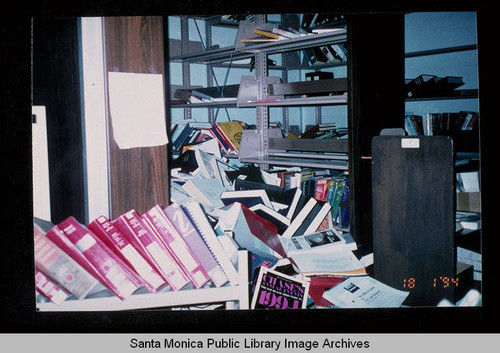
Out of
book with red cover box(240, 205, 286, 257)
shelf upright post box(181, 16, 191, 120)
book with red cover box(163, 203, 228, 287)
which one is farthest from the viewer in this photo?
shelf upright post box(181, 16, 191, 120)

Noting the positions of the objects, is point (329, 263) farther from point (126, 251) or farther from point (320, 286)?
point (126, 251)

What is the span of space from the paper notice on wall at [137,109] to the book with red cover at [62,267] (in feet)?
1.18

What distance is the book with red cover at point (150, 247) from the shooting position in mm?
1035

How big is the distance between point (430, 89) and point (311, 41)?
34.6 inches

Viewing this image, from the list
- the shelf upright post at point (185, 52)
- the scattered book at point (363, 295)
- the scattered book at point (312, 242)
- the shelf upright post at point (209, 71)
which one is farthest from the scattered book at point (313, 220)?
the shelf upright post at point (209, 71)

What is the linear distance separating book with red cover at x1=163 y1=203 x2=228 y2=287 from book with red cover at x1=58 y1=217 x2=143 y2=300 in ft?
0.56

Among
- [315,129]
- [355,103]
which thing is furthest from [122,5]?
[315,129]

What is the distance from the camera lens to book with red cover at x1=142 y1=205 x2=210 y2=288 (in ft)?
3.48

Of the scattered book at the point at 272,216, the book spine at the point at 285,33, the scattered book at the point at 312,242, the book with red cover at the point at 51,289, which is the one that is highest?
the book spine at the point at 285,33

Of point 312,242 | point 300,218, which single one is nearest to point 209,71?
point 300,218

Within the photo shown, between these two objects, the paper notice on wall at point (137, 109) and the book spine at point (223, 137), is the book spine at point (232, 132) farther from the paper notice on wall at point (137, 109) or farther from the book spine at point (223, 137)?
the paper notice on wall at point (137, 109)

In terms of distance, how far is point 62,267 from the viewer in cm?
97

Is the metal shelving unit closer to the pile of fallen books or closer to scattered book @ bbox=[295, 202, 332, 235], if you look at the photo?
the pile of fallen books

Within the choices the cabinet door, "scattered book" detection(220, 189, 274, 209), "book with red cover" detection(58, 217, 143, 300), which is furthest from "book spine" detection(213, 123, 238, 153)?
"book with red cover" detection(58, 217, 143, 300)
